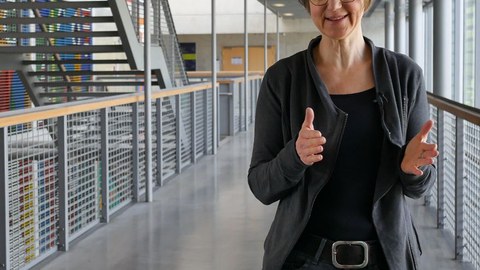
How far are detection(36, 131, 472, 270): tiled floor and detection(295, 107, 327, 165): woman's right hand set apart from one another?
3063 millimetres

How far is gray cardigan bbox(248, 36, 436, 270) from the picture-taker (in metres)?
1.42

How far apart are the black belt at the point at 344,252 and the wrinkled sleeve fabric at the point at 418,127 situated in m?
0.12

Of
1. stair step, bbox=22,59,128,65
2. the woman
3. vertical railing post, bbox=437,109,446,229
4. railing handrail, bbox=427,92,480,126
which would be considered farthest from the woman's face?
stair step, bbox=22,59,128,65

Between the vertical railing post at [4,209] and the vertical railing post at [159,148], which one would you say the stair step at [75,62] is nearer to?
the vertical railing post at [159,148]

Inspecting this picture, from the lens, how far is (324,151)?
1396 mm

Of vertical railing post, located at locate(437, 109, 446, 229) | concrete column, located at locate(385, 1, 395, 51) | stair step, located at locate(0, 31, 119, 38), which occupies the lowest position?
vertical railing post, located at locate(437, 109, 446, 229)

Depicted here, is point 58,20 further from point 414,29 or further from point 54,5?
point 414,29

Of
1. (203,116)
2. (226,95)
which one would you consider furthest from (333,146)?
(226,95)

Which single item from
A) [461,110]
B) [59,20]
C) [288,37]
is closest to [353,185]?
[461,110]

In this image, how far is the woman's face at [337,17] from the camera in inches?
55.9

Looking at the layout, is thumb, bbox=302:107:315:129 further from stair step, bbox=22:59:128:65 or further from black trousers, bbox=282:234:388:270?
stair step, bbox=22:59:128:65

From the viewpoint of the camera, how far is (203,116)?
30.6 feet

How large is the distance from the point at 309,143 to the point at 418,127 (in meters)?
0.27

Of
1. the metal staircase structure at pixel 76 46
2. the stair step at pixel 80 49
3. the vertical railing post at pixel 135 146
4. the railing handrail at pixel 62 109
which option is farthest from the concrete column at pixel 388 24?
the vertical railing post at pixel 135 146
